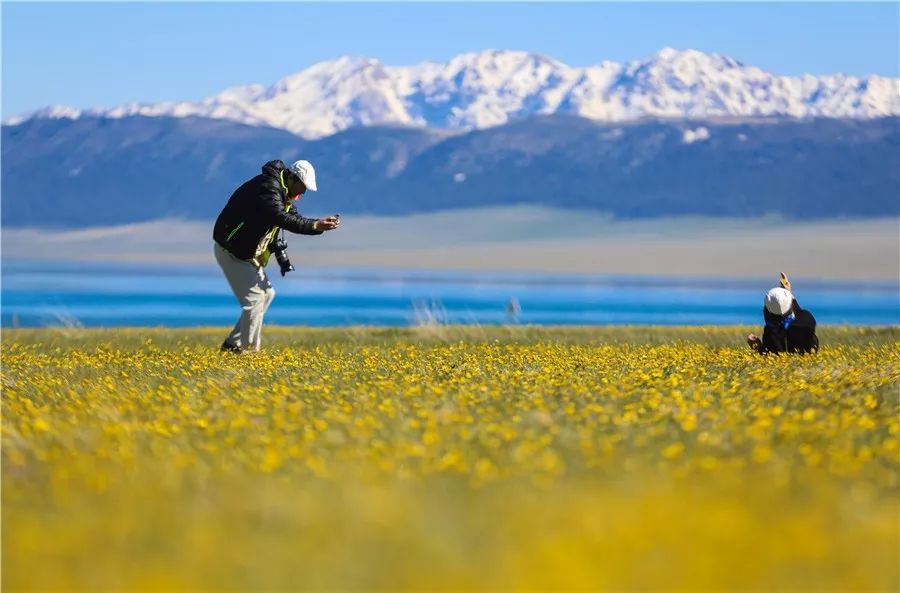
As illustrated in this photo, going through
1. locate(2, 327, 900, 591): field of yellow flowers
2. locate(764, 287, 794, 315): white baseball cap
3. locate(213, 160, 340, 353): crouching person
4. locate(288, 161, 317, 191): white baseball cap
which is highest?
locate(288, 161, 317, 191): white baseball cap

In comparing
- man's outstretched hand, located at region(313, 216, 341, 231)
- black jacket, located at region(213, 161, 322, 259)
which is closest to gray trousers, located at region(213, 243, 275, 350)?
black jacket, located at region(213, 161, 322, 259)

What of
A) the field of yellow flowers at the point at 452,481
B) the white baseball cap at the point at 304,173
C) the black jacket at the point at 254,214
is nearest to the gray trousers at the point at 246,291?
the black jacket at the point at 254,214

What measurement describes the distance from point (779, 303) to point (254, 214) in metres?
7.05

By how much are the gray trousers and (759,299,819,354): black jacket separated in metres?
6.68

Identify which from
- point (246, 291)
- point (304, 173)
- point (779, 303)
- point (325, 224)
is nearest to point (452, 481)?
point (325, 224)

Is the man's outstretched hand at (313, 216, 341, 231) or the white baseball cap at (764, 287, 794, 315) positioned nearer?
the man's outstretched hand at (313, 216, 341, 231)

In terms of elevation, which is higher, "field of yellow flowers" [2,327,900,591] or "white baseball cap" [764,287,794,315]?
"white baseball cap" [764,287,794,315]

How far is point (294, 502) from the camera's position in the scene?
23.3 feet

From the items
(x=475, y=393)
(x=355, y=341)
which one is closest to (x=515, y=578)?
(x=475, y=393)

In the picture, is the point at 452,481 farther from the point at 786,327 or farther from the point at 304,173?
the point at 786,327

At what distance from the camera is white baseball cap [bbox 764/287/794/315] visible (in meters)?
19.8

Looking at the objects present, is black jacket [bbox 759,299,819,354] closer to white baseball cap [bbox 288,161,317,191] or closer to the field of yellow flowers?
the field of yellow flowers

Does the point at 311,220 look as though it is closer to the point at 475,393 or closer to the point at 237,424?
the point at 475,393

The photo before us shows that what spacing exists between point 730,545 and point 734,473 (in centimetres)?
188
